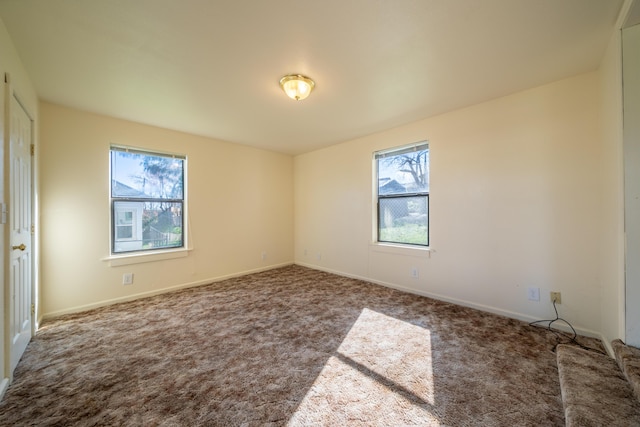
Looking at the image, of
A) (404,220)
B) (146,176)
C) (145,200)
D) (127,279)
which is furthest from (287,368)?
(146,176)

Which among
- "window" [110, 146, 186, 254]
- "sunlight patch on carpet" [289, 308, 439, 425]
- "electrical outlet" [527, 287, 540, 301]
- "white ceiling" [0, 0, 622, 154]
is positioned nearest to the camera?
"sunlight patch on carpet" [289, 308, 439, 425]

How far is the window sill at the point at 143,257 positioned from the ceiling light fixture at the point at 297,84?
2834 mm

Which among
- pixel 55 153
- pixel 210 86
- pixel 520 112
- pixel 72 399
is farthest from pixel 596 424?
pixel 55 153

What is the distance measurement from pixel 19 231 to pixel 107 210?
1140 millimetres

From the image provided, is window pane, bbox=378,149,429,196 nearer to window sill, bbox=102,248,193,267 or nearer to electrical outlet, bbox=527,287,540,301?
electrical outlet, bbox=527,287,540,301

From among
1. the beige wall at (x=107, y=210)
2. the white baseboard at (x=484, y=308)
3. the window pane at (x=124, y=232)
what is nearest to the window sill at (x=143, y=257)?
the beige wall at (x=107, y=210)

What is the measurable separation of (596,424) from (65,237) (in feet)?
15.1

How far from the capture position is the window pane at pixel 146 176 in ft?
10.6

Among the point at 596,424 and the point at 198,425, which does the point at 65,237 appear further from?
the point at 596,424

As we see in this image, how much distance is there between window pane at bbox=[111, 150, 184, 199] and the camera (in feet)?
10.6

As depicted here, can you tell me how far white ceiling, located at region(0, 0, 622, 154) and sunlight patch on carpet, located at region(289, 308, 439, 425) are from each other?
7.90 feet

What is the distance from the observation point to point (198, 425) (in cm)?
133

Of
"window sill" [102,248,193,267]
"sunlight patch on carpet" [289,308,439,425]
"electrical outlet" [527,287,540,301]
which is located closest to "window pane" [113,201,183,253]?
"window sill" [102,248,193,267]

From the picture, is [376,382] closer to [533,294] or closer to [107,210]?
[533,294]
